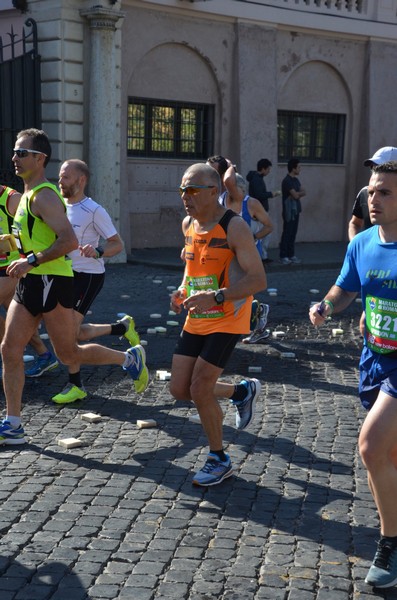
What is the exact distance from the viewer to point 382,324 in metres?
4.35

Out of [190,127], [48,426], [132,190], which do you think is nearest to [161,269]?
[132,190]

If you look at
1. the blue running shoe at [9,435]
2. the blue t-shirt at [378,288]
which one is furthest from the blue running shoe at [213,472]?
the blue t-shirt at [378,288]

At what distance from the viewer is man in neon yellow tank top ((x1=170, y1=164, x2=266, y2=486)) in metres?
5.54

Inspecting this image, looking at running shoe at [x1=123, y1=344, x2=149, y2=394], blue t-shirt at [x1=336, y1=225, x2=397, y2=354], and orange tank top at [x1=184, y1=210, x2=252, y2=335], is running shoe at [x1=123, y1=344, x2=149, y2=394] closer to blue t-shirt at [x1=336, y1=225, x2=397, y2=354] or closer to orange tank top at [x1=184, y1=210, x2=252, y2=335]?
orange tank top at [x1=184, y1=210, x2=252, y2=335]

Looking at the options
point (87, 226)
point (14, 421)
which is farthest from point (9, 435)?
point (87, 226)

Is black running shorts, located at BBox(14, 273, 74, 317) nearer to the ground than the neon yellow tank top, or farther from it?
nearer to the ground

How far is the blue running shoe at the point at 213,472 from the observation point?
5578 millimetres

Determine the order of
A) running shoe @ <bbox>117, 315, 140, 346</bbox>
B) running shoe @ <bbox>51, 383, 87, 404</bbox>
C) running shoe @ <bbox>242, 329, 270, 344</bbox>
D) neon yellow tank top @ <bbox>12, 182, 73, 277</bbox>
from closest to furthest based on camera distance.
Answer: neon yellow tank top @ <bbox>12, 182, 73, 277</bbox> → running shoe @ <bbox>51, 383, 87, 404</bbox> → running shoe @ <bbox>117, 315, 140, 346</bbox> → running shoe @ <bbox>242, 329, 270, 344</bbox>

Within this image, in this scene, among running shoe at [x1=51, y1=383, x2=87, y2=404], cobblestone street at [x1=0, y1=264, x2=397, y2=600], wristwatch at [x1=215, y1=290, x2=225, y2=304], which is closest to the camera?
cobblestone street at [x1=0, y1=264, x2=397, y2=600]

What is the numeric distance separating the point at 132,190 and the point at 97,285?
11.5 metres

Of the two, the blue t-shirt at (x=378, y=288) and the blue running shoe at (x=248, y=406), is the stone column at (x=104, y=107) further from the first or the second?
the blue t-shirt at (x=378, y=288)

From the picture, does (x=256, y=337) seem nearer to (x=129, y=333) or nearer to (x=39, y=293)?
(x=129, y=333)

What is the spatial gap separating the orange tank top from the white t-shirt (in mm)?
2122

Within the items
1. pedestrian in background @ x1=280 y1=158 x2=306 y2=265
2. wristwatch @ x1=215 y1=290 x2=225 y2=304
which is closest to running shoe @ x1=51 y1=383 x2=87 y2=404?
wristwatch @ x1=215 y1=290 x2=225 y2=304
